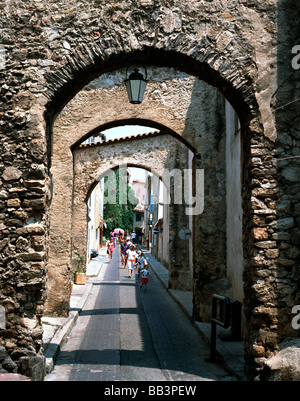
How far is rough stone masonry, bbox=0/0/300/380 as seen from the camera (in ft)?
16.6

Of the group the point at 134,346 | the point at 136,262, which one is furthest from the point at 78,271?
the point at 134,346

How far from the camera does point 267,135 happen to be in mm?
5270

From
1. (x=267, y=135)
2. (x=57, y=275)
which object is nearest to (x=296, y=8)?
(x=267, y=135)

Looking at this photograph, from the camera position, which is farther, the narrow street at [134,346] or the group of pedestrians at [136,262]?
the group of pedestrians at [136,262]

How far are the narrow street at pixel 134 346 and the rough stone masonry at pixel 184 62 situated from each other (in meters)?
1.10

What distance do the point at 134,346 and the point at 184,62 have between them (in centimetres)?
460

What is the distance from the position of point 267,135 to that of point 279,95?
491 mm

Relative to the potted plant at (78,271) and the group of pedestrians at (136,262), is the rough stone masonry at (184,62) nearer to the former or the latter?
the group of pedestrians at (136,262)

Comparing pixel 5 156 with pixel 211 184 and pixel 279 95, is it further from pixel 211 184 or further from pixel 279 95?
pixel 211 184

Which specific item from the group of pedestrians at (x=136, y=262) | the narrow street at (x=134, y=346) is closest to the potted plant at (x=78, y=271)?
the group of pedestrians at (x=136, y=262)

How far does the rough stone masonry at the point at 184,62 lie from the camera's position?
5062 millimetres

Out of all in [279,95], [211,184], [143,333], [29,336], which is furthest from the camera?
[211,184]

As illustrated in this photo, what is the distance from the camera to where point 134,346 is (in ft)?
25.0

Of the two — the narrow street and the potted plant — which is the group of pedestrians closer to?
the potted plant
